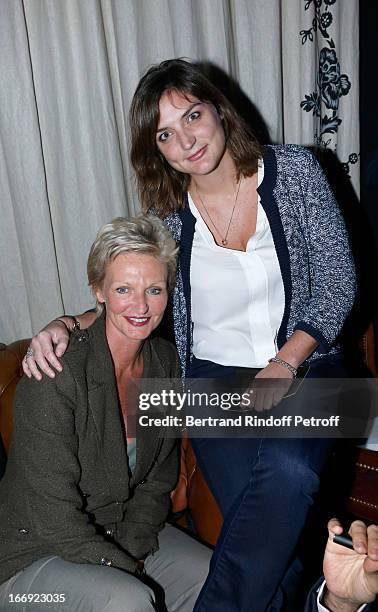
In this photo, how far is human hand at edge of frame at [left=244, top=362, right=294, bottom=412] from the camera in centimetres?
150

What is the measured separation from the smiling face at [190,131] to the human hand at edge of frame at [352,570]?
899mm

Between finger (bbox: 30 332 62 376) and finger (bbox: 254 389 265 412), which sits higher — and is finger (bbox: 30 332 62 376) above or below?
above

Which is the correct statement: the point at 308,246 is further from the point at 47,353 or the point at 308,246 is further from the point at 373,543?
the point at 373,543

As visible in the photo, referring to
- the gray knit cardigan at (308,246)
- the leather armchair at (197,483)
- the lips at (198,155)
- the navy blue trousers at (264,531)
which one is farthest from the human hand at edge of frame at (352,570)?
the lips at (198,155)

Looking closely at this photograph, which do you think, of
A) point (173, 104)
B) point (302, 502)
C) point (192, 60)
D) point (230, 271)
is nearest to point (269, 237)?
point (230, 271)

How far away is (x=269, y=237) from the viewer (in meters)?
1.61

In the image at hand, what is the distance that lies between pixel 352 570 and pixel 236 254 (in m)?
0.82

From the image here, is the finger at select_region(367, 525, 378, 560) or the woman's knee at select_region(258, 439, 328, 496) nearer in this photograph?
the finger at select_region(367, 525, 378, 560)

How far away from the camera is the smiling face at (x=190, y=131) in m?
1.56

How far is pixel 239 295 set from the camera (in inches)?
63.6

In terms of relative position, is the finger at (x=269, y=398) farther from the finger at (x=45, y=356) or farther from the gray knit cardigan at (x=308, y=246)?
the finger at (x=45, y=356)


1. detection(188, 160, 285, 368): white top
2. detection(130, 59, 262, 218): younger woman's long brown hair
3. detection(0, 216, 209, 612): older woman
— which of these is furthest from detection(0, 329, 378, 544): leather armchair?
detection(130, 59, 262, 218): younger woman's long brown hair

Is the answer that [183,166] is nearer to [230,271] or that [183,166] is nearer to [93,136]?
[230,271]

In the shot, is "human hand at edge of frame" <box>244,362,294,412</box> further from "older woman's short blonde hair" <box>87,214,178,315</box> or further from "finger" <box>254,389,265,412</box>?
"older woman's short blonde hair" <box>87,214,178,315</box>
